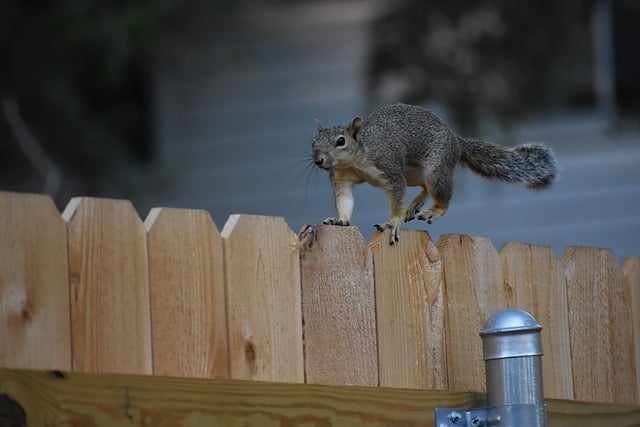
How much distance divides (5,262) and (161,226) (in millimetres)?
307

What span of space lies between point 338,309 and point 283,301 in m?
0.13

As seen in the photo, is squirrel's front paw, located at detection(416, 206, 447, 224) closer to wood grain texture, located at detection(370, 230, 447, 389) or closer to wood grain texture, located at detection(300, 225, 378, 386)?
wood grain texture, located at detection(370, 230, 447, 389)

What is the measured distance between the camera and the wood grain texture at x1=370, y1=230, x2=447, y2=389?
8.20 feet

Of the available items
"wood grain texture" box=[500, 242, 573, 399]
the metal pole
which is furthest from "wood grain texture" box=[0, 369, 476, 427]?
"wood grain texture" box=[500, 242, 573, 399]

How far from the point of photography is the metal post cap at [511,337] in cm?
243

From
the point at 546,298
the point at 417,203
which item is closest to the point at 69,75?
the point at 417,203

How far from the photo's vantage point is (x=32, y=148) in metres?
6.93

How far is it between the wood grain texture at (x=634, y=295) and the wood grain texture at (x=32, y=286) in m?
1.52

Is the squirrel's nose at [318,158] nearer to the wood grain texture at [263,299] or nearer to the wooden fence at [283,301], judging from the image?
the wooden fence at [283,301]

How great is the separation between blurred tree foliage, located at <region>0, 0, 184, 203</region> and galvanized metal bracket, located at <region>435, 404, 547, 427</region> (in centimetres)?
547

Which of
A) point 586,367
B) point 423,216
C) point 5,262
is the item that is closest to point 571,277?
point 586,367

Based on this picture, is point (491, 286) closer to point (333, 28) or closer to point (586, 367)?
point (586, 367)

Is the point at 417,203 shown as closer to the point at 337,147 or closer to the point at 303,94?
the point at 337,147

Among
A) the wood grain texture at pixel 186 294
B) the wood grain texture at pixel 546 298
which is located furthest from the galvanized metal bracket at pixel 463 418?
the wood grain texture at pixel 186 294
